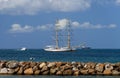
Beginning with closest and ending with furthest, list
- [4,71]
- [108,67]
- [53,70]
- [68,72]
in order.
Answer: [68,72] → [53,70] → [4,71] → [108,67]

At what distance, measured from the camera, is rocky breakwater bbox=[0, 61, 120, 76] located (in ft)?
139

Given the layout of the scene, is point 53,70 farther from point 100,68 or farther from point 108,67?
point 108,67

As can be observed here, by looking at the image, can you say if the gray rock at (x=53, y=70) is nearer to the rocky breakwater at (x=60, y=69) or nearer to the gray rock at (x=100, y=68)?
the rocky breakwater at (x=60, y=69)

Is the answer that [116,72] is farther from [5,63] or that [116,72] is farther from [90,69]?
[5,63]

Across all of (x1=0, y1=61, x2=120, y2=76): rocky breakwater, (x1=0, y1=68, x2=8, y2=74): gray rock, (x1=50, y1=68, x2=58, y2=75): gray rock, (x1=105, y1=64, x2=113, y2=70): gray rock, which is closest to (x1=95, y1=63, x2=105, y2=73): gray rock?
(x1=0, y1=61, x2=120, y2=76): rocky breakwater

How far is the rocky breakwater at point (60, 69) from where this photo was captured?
1663 inches

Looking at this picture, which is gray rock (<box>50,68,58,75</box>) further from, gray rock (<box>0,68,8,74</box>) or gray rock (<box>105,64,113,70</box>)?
gray rock (<box>105,64,113,70</box>)

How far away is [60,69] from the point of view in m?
42.4

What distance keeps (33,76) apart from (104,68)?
6330 millimetres

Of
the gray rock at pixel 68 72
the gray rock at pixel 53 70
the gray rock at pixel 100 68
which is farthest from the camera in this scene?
the gray rock at pixel 100 68

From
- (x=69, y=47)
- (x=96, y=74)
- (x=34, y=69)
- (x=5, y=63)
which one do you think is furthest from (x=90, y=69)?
(x=69, y=47)

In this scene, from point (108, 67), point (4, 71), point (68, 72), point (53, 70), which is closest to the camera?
point (68, 72)

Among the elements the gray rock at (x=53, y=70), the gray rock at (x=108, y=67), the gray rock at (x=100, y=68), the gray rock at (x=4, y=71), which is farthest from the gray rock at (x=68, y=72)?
the gray rock at (x=4, y=71)

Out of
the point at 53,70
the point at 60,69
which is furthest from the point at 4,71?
the point at 60,69
